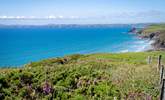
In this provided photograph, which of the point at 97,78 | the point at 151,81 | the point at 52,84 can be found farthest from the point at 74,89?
the point at 151,81

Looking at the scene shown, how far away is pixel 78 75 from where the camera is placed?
19797 mm

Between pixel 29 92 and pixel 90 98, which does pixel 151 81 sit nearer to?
pixel 90 98

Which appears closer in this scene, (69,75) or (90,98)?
(90,98)

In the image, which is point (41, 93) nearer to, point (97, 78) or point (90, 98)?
point (90, 98)

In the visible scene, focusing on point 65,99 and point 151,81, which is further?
point 151,81

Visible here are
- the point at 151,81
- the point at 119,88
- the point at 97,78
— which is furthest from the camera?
the point at 97,78

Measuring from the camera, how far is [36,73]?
19.3 metres

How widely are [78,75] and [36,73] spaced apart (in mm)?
2712

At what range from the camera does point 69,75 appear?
63.9 ft

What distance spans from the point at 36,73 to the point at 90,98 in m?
5.01

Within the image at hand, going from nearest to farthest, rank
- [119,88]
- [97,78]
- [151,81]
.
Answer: [119,88] → [151,81] → [97,78]

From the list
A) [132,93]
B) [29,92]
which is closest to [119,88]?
[132,93]

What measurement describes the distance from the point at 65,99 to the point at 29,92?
80.9 inches

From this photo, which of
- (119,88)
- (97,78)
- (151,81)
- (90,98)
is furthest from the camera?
(97,78)
